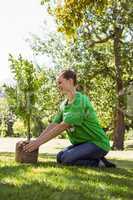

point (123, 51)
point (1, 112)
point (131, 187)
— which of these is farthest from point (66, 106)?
point (1, 112)

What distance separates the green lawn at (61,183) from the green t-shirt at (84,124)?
1.90 feet

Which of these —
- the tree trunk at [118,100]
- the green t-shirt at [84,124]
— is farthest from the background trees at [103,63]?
the green t-shirt at [84,124]

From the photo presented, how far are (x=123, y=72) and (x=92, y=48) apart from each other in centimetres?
295

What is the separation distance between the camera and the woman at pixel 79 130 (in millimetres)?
8000

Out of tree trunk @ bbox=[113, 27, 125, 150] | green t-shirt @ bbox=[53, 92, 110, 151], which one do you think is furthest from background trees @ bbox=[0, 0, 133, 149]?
green t-shirt @ bbox=[53, 92, 110, 151]

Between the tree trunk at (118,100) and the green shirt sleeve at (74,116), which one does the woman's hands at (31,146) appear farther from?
the tree trunk at (118,100)

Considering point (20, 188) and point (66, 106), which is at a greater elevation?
point (66, 106)

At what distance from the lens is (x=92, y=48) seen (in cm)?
3988

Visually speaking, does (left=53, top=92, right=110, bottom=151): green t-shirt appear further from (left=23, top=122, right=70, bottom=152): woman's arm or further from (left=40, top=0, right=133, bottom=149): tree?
(left=40, top=0, right=133, bottom=149): tree

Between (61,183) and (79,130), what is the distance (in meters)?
2.19

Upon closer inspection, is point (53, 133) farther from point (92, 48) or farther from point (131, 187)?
point (92, 48)

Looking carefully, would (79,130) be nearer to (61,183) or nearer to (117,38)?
(61,183)

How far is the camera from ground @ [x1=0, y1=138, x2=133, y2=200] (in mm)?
5328

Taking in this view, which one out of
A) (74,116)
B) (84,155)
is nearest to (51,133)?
(74,116)
